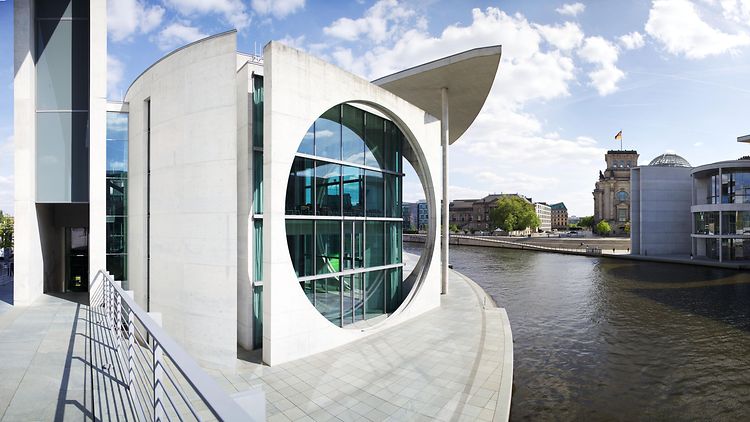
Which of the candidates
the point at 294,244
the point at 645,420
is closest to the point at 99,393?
the point at 294,244

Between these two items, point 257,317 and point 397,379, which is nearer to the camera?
point 397,379

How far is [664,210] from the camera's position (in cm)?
4034

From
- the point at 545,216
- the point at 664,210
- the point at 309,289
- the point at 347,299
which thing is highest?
the point at 664,210

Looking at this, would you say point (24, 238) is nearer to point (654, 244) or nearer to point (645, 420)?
point (645, 420)

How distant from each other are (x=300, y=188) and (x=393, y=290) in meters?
5.84

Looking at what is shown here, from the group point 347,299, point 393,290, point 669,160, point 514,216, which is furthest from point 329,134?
point 514,216

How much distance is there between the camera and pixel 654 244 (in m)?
40.2

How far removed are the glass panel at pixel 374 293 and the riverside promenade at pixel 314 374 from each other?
3.71 feet

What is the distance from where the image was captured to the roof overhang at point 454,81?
1659cm

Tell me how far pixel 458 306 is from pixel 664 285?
54.5ft

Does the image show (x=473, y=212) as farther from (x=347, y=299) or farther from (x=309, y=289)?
(x=309, y=289)

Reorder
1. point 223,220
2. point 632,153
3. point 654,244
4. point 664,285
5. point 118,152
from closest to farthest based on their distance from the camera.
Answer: point 223,220
point 118,152
point 664,285
point 654,244
point 632,153

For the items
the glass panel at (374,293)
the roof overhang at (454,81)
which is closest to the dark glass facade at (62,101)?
the glass panel at (374,293)

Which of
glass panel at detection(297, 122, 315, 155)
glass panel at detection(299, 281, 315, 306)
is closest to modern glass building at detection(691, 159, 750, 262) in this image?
glass panel at detection(299, 281, 315, 306)
